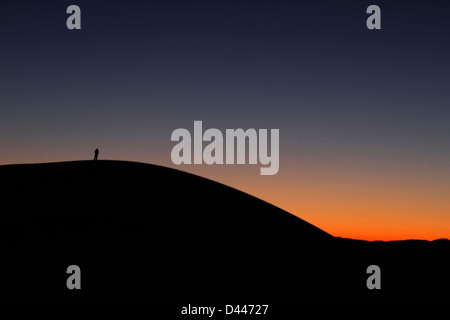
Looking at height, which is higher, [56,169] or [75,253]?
[56,169]

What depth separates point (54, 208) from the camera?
2533cm

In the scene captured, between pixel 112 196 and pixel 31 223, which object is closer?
pixel 31 223

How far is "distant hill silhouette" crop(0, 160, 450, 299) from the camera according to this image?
19.6 m

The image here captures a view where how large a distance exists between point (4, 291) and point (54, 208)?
8.28 meters

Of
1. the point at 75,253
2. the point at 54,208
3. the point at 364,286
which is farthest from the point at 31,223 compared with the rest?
the point at 364,286

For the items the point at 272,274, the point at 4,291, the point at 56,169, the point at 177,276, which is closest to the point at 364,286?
the point at 272,274

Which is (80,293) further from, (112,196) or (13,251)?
(112,196)

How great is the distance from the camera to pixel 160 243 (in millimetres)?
23453

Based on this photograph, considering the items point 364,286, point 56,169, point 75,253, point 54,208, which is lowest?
point 364,286

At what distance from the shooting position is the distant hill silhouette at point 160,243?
64.3 ft

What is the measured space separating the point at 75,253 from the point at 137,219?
462 centimetres
